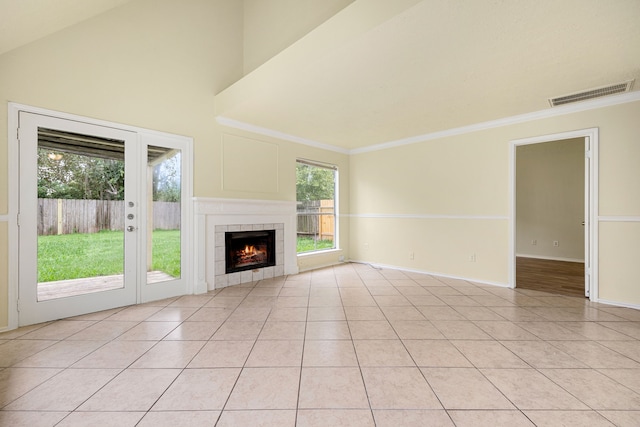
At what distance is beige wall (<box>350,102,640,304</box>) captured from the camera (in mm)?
3135

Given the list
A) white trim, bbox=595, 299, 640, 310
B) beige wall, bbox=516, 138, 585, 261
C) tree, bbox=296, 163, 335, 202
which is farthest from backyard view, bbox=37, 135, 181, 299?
beige wall, bbox=516, 138, 585, 261

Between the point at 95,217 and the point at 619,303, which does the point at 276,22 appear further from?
the point at 619,303

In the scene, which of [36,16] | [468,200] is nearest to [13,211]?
[36,16]

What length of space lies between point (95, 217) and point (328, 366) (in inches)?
115

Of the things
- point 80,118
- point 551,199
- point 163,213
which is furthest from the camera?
point 551,199

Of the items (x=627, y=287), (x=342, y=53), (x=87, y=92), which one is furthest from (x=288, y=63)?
(x=627, y=287)

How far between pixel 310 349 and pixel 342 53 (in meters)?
2.49

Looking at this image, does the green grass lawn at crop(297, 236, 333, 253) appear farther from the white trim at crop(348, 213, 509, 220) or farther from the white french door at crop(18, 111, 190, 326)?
the white french door at crop(18, 111, 190, 326)

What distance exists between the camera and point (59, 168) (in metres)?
2.73

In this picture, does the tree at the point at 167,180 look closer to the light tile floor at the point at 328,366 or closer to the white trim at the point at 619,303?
the light tile floor at the point at 328,366

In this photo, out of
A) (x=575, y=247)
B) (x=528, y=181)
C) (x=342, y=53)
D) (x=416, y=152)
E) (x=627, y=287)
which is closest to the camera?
(x=342, y=53)

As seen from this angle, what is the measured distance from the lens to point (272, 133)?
14.9ft

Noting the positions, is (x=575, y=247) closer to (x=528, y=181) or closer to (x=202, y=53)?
(x=528, y=181)

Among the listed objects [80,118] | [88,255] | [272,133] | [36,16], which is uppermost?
[36,16]
